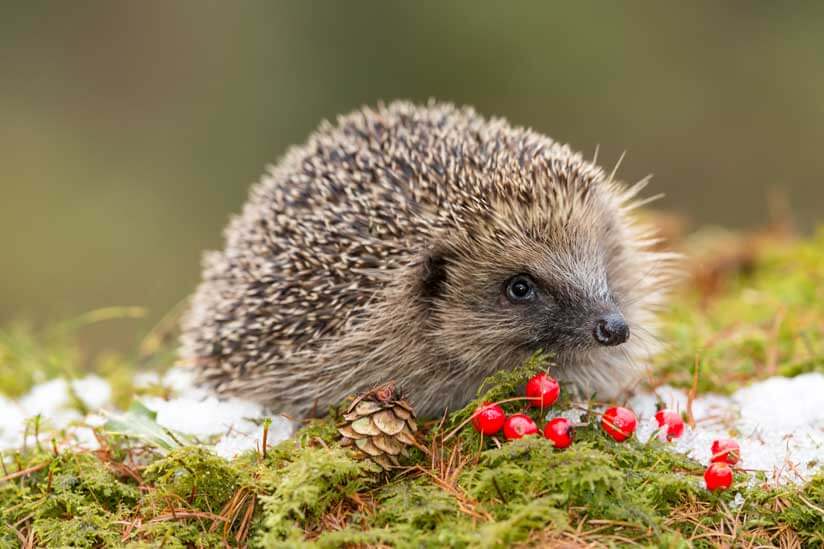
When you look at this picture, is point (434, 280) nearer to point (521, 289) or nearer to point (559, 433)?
point (521, 289)

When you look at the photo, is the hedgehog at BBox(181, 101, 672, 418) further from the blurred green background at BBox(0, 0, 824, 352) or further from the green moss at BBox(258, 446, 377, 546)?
the blurred green background at BBox(0, 0, 824, 352)

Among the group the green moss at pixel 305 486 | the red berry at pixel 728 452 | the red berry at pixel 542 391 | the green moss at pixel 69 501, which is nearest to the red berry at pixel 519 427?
the red berry at pixel 542 391

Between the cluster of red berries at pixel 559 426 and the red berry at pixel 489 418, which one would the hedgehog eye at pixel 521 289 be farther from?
the red berry at pixel 489 418

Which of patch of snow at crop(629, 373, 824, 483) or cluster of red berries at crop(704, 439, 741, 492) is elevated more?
patch of snow at crop(629, 373, 824, 483)

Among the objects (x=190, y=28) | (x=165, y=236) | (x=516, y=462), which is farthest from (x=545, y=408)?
(x=190, y=28)

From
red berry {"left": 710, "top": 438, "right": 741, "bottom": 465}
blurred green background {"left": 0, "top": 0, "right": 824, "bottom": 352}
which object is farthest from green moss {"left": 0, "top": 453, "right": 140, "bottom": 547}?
blurred green background {"left": 0, "top": 0, "right": 824, "bottom": 352}

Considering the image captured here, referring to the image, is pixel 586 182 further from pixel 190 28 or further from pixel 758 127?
pixel 190 28
